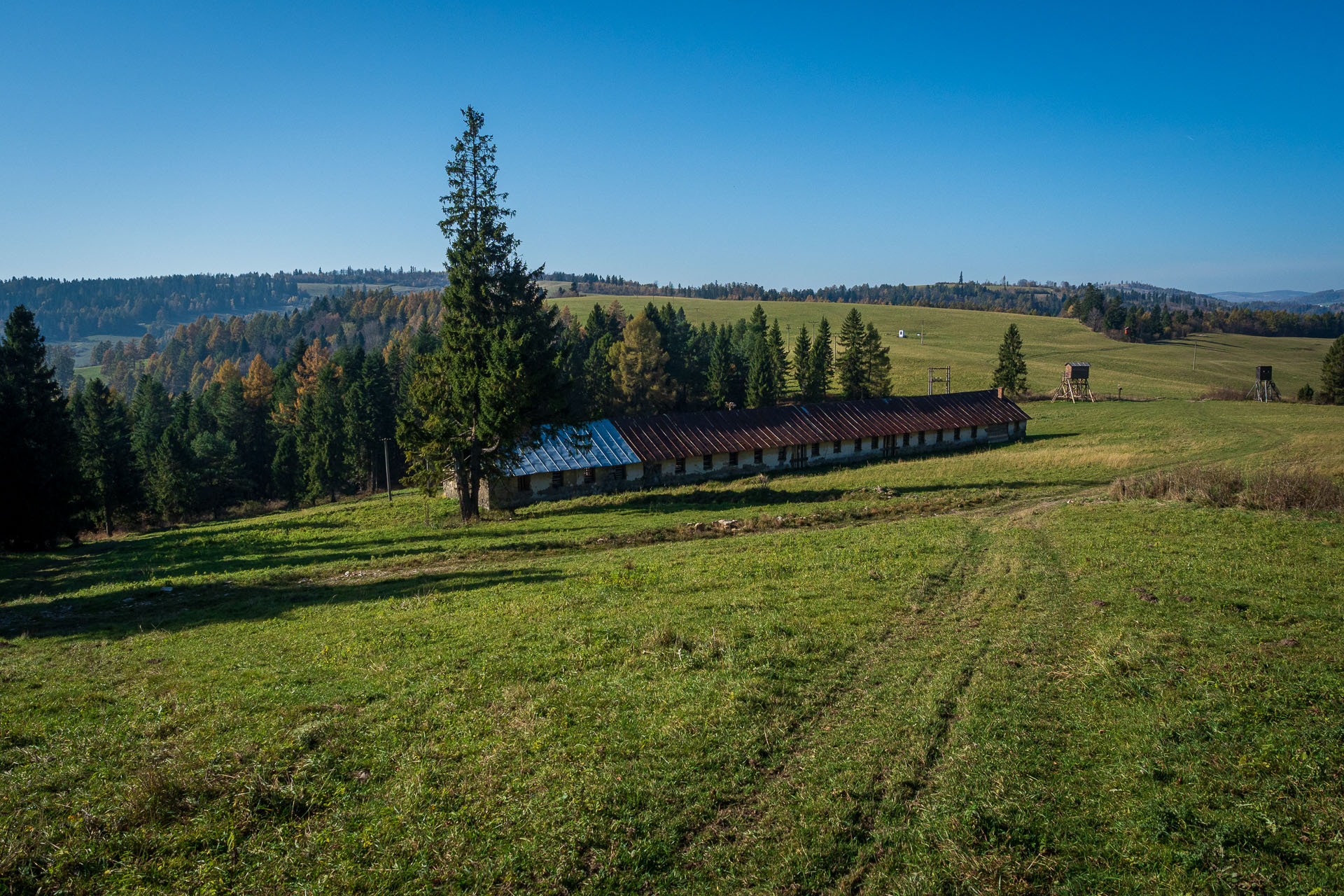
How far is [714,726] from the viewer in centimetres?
959

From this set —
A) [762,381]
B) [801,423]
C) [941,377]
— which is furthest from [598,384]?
[941,377]

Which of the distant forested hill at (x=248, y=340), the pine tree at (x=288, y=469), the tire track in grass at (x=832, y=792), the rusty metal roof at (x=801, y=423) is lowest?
the pine tree at (x=288, y=469)

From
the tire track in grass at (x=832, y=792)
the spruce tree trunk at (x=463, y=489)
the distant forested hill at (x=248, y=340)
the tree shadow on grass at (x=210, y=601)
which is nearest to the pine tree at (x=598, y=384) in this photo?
the spruce tree trunk at (x=463, y=489)

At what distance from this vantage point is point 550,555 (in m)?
25.0

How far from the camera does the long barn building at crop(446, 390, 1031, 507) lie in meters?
42.0

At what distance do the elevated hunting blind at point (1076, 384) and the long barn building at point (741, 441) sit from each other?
26.0 m

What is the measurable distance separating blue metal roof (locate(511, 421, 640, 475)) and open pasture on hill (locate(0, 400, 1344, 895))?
65.4 feet

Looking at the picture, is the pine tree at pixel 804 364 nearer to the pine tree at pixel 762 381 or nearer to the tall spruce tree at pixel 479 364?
the pine tree at pixel 762 381

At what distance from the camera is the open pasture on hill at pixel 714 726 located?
23.0 feet

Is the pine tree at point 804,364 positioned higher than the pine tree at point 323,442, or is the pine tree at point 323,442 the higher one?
the pine tree at point 804,364

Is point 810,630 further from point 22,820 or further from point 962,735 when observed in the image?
point 22,820

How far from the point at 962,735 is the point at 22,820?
11.2m

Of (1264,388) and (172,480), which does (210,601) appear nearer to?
(172,480)

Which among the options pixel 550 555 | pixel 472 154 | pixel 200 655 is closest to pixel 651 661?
pixel 200 655
